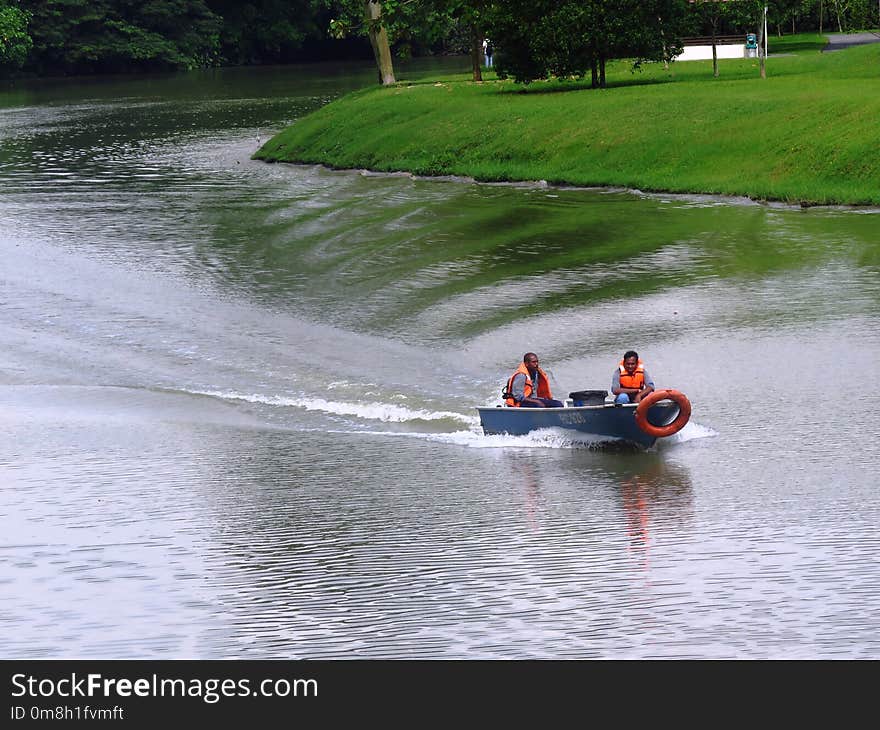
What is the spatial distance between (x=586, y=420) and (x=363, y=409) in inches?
168

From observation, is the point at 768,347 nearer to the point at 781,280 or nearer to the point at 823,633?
the point at 781,280

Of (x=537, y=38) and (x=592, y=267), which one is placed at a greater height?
(x=537, y=38)

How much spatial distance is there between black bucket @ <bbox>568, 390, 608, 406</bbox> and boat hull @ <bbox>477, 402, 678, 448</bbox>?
0.55m

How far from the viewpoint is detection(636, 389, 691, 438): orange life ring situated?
19.2 metres

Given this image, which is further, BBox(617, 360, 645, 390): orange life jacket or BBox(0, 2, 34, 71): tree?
BBox(0, 2, 34, 71): tree

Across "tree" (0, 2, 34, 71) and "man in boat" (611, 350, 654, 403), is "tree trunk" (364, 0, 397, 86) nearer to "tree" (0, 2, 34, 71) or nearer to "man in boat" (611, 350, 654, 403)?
"tree" (0, 2, 34, 71)

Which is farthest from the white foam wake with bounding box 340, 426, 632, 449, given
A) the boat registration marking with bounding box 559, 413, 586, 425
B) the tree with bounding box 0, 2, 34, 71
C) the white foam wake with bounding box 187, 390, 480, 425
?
the tree with bounding box 0, 2, 34, 71

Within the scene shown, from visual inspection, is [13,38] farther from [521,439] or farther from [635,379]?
[635,379]

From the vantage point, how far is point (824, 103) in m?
42.5

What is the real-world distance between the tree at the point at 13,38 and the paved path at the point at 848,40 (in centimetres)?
5934

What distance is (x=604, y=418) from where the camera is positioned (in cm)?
1966

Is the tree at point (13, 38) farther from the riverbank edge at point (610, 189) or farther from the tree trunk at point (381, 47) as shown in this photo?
the riverbank edge at point (610, 189)

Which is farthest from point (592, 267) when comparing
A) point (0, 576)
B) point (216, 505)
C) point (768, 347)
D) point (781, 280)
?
point (0, 576)

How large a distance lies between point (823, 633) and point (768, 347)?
1187cm
